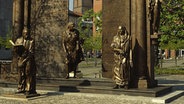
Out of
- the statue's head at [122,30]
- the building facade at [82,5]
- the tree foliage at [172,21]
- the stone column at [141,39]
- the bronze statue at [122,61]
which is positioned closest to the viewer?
the bronze statue at [122,61]

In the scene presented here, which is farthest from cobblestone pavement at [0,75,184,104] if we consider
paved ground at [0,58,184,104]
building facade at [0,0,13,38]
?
building facade at [0,0,13,38]

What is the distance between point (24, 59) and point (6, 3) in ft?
115

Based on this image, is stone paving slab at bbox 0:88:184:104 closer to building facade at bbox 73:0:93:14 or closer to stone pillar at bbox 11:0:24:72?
stone pillar at bbox 11:0:24:72

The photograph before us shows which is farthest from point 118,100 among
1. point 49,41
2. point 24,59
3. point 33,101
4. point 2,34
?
point 2,34

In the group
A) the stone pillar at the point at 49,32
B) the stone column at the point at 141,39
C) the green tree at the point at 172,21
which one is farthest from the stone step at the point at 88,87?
the green tree at the point at 172,21

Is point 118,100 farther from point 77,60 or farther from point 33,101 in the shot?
point 77,60

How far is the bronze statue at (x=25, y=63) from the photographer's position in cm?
1083

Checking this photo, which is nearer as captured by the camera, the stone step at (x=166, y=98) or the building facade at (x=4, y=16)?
the stone step at (x=166, y=98)

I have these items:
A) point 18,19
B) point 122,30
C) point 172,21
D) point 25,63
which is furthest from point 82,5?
point 25,63

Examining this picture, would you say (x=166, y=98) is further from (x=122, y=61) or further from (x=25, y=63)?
(x=25, y=63)

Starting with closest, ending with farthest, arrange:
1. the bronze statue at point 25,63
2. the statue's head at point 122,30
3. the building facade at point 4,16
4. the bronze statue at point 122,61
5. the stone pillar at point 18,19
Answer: the bronze statue at point 25,63 → the bronze statue at point 122,61 → the statue's head at point 122,30 → the stone pillar at point 18,19 → the building facade at point 4,16

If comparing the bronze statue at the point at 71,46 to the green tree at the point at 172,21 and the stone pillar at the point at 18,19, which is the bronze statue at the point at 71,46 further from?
the green tree at the point at 172,21

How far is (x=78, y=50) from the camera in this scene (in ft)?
45.4

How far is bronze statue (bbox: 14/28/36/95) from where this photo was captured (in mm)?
10828
